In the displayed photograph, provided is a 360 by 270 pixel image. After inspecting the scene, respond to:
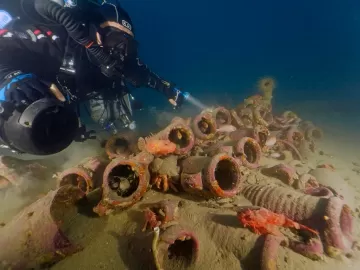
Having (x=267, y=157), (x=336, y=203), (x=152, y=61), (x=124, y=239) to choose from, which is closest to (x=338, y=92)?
(x=267, y=157)

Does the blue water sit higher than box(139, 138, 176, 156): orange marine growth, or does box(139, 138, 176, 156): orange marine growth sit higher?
the blue water

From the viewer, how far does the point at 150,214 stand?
→ 9.14 ft

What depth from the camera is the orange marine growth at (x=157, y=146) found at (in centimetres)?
342

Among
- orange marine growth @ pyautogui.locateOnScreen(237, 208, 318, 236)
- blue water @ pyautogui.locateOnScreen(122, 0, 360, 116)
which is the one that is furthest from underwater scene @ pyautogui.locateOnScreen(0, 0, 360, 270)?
blue water @ pyautogui.locateOnScreen(122, 0, 360, 116)

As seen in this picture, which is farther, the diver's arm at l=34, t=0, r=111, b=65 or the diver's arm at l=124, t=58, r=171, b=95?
the diver's arm at l=124, t=58, r=171, b=95

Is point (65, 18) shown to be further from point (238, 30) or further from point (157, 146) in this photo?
point (238, 30)

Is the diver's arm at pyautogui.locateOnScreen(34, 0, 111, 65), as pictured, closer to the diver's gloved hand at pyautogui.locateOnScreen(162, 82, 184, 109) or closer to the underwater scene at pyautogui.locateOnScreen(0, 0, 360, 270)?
the underwater scene at pyautogui.locateOnScreen(0, 0, 360, 270)

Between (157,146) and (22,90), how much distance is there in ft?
5.46

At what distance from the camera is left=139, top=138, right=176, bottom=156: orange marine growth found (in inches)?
134

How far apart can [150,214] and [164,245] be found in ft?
1.58

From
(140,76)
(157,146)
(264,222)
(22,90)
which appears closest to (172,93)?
(140,76)

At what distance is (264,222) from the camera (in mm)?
2559

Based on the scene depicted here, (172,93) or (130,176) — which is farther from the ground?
(172,93)

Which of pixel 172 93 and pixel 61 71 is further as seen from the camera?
pixel 172 93
